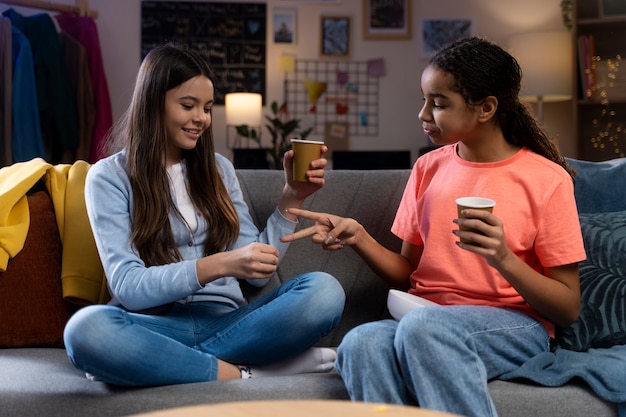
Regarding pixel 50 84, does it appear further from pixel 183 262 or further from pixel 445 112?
pixel 445 112

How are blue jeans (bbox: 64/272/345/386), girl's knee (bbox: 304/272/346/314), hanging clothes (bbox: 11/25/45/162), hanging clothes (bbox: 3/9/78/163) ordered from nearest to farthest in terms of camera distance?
blue jeans (bbox: 64/272/345/386) → girl's knee (bbox: 304/272/346/314) → hanging clothes (bbox: 11/25/45/162) → hanging clothes (bbox: 3/9/78/163)

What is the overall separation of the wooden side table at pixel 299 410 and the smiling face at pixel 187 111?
0.99 m

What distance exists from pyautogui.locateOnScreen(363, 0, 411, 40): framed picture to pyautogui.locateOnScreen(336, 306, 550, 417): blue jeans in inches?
153

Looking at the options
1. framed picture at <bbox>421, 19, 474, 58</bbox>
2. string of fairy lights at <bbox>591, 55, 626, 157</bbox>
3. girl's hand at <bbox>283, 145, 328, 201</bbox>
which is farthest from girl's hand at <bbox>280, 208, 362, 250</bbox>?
framed picture at <bbox>421, 19, 474, 58</bbox>

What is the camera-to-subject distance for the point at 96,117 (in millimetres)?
4859

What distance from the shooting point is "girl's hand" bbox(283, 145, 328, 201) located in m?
1.80

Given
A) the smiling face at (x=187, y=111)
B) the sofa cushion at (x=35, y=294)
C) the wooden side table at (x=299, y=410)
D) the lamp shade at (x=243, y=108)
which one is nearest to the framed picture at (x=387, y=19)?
the lamp shade at (x=243, y=108)

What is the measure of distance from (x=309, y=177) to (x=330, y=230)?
0.54 feet

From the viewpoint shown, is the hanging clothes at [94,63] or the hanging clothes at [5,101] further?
the hanging clothes at [94,63]

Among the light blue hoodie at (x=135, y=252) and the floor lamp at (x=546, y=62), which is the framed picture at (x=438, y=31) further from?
the light blue hoodie at (x=135, y=252)

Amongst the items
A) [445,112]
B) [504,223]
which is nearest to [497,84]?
[445,112]

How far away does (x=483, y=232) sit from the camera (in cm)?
153

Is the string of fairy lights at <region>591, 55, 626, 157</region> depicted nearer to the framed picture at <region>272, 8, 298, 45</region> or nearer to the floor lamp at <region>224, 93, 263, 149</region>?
the framed picture at <region>272, 8, 298, 45</region>

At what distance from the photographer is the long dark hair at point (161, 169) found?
188 cm
